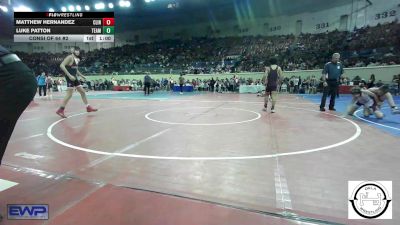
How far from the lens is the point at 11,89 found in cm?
226

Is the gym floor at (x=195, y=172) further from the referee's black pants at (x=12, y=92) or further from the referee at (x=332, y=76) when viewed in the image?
the referee at (x=332, y=76)

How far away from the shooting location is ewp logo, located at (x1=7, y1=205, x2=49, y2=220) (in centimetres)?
235

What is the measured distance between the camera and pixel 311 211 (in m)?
2.45

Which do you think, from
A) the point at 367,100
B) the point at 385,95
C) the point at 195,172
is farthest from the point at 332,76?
the point at 195,172

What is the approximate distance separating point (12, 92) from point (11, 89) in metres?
0.03

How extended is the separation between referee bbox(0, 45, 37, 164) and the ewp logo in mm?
509

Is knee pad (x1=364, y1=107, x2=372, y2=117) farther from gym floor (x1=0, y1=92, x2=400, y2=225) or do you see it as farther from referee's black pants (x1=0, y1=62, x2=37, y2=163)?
referee's black pants (x1=0, y1=62, x2=37, y2=163)

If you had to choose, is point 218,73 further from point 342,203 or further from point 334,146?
point 342,203

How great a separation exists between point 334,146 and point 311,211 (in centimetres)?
249

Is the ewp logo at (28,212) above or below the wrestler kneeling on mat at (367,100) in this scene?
below

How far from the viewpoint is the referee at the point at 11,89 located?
2.22 m

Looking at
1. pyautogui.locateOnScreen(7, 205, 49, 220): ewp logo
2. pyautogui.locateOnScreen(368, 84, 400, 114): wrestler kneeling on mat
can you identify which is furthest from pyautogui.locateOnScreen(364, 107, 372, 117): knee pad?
pyautogui.locateOnScreen(7, 205, 49, 220): ewp logo
